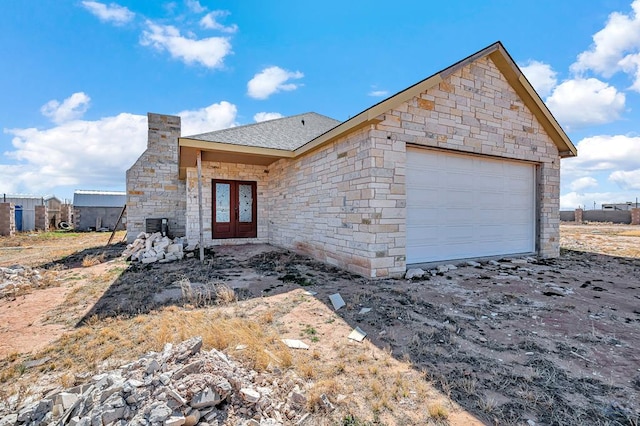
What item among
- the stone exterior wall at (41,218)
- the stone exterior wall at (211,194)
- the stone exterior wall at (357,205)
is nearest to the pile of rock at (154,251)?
the stone exterior wall at (211,194)

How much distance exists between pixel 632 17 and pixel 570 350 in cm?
800

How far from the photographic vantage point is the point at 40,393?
7.61 ft

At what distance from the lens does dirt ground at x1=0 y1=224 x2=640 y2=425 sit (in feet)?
7.13

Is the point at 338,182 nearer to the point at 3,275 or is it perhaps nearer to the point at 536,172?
the point at 536,172

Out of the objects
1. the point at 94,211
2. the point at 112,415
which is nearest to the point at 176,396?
the point at 112,415

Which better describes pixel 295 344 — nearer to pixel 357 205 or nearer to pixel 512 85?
pixel 357 205

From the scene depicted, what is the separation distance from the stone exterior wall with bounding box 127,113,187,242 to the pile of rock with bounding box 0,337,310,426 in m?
10.8

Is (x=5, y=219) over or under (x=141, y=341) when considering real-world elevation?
over

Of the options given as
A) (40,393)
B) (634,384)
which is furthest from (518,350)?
(40,393)

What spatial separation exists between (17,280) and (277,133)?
296 inches

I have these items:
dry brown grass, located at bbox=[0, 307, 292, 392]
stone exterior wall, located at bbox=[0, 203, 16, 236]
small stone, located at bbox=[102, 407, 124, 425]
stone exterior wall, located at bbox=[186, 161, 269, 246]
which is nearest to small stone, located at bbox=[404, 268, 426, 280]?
dry brown grass, located at bbox=[0, 307, 292, 392]

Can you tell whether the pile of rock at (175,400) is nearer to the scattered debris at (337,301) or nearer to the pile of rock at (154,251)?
the scattered debris at (337,301)

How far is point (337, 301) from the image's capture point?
4.23m

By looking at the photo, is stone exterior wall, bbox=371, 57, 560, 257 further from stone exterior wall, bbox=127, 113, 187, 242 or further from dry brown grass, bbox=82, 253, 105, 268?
stone exterior wall, bbox=127, 113, 187, 242
